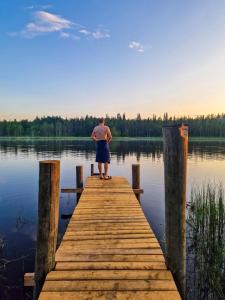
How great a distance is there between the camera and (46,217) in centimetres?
374

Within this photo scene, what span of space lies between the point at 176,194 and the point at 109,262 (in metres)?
1.59

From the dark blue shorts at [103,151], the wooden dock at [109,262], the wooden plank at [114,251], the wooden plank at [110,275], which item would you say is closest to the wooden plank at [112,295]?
the wooden dock at [109,262]

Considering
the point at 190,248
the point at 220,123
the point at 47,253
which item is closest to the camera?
the point at 47,253

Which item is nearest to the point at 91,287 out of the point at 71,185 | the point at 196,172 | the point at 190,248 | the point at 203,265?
the point at 203,265

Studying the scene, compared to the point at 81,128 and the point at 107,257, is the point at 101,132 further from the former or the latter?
the point at 81,128

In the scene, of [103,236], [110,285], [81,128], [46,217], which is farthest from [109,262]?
[81,128]

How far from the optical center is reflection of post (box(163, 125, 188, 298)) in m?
3.56

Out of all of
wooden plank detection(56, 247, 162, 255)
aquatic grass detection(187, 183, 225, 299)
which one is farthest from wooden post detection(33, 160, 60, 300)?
aquatic grass detection(187, 183, 225, 299)

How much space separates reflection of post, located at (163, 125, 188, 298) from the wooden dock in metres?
0.24

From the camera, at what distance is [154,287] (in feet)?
11.5

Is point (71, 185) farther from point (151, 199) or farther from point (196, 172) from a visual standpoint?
point (196, 172)

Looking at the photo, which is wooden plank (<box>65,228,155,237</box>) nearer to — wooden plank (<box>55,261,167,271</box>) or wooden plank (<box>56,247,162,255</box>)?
wooden plank (<box>56,247,162,255</box>)

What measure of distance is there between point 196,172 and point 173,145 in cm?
2158

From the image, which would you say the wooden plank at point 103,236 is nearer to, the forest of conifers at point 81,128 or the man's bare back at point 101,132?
the man's bare back at point 101,132
